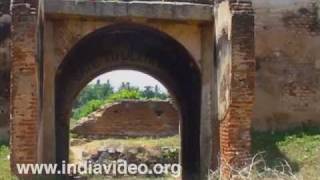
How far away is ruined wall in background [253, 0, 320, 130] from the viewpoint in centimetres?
1089

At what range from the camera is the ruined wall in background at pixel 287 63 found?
10891 mm

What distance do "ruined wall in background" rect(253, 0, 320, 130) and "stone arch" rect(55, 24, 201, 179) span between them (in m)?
1.18

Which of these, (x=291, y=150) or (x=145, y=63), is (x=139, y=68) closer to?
(x=145, y=63)

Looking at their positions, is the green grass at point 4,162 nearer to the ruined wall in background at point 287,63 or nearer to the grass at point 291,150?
the grass at point 291,150

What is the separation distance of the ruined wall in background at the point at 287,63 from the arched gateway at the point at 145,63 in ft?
3.69

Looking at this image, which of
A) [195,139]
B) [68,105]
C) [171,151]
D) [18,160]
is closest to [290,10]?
[195,139]

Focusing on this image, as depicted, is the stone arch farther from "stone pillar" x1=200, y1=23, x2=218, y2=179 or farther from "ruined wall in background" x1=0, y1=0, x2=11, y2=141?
Result: "ruined wall in background" x1=0, y1=0, x2=11, y2=141

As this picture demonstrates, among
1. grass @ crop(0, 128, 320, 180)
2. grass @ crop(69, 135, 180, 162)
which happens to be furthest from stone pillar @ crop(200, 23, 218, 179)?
grass @ crop(69, 135, 180, 162)

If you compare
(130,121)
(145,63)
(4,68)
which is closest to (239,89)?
(4,68)

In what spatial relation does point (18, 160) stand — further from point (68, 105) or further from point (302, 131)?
point (302, 131)

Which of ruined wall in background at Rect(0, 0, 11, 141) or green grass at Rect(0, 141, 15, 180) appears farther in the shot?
ruined wall in background at Rect(0, 0, 11, 141)

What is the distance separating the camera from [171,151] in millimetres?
18141

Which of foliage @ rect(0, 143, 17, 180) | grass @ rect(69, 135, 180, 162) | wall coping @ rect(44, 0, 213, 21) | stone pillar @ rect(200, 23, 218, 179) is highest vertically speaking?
wall coping @ rect(44, 0, 213, 21)

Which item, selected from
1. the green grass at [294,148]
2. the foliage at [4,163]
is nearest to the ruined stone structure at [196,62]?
the foliage at [4,163]
